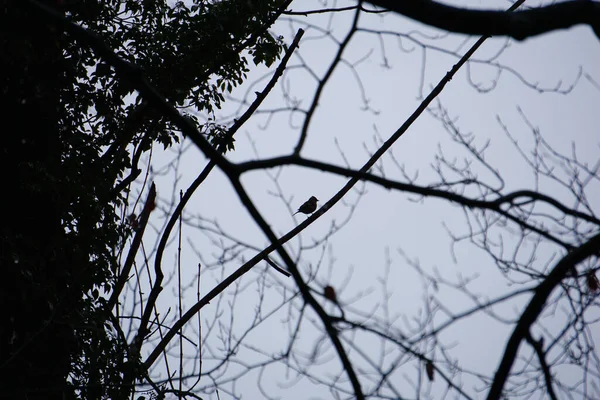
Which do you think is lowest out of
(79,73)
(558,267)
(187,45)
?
(558,267)

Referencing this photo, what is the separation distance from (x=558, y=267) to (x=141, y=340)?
115 inches

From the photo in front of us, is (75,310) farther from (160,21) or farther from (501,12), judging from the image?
(501,12)

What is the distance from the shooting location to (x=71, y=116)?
4.15 metres

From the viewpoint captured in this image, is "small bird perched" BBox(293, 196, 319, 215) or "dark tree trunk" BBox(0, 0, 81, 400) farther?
"small bird perched" BBox(293, 196, 319, 215)

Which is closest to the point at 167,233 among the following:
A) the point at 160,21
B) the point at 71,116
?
the point at 71,116

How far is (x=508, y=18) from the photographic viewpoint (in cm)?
144

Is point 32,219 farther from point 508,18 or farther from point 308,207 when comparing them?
point 508,18

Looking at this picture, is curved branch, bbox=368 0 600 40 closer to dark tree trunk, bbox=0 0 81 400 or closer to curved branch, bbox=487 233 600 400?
curved branch, bbox=487 233 600 400

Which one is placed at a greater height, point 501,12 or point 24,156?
point 24,156

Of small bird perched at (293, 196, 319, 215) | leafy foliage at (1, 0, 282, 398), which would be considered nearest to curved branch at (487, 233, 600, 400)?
leafy foliage at (1, 0, 282, 398)

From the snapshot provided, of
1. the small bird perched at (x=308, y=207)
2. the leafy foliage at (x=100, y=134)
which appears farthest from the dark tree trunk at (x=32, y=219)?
the small bird perched at (x=308, y=207)

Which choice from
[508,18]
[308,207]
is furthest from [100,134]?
[508,18]

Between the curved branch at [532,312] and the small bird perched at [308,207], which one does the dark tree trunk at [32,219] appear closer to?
the small bird perched at [308,207]

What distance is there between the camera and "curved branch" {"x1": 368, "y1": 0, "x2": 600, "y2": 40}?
143 cm
